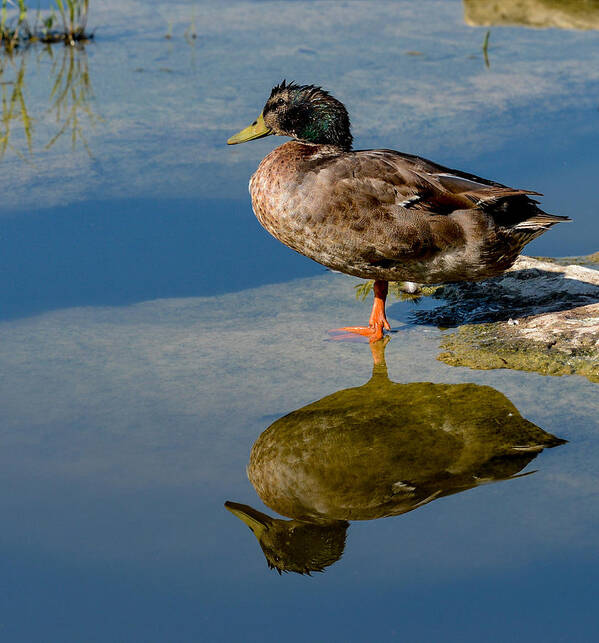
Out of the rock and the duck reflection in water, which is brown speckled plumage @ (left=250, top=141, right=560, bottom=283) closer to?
the duck reflection in water

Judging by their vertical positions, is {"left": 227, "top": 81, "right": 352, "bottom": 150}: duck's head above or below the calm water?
above

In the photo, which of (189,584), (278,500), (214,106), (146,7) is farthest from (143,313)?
(146,7)

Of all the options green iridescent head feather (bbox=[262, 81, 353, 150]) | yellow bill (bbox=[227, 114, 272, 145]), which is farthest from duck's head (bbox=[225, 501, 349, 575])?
yellow bill (bbox=[227, 114, 272, 145])

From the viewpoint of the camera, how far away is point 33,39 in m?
9.02

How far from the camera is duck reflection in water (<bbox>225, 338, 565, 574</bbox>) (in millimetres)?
3275

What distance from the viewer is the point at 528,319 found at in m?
4.75

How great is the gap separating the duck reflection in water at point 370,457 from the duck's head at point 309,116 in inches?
54.7

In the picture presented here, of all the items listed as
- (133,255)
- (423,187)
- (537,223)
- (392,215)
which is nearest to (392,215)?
(392,215)

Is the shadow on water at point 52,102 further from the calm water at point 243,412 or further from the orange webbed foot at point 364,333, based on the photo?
the orange webbed foot at point 364,333

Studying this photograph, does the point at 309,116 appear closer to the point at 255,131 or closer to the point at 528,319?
the point at 255,131

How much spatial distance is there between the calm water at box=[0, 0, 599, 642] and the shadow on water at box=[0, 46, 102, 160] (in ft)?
0.15

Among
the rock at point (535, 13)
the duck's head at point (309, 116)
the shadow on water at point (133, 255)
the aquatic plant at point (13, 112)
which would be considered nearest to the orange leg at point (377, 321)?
the shadow on water at point (133, 255)

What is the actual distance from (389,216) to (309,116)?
2.72 feet

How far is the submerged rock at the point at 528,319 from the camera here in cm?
439
